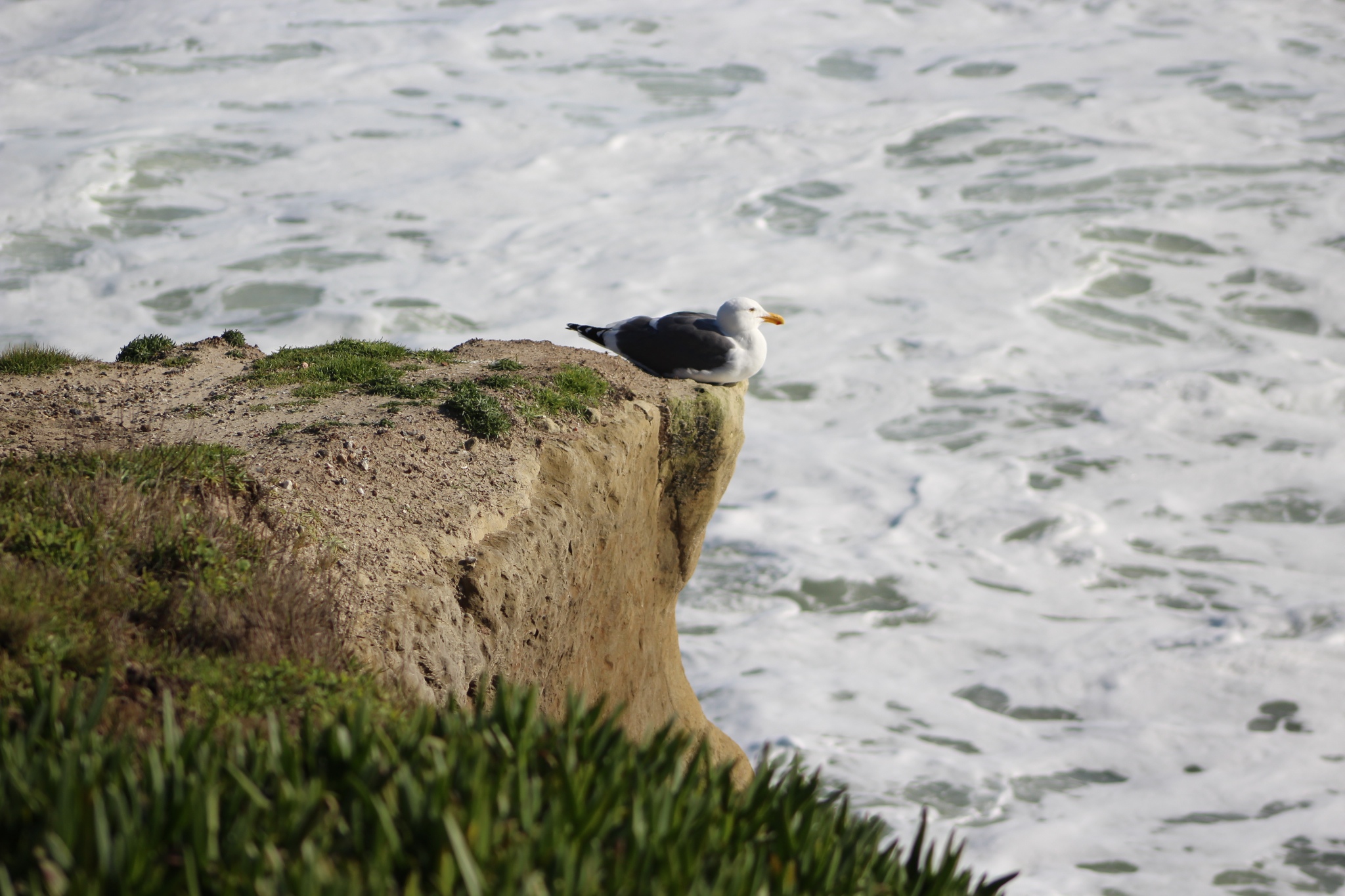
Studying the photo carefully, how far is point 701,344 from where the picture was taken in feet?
27.4

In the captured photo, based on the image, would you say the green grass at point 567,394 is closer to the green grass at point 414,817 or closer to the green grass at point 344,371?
the green grass at point 344,371

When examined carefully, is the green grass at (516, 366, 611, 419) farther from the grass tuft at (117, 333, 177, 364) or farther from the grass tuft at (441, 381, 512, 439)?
the grass tuft at (117, 333, 177, 364)

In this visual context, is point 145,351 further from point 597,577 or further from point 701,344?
point 701,344

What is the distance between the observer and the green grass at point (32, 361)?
309 inches

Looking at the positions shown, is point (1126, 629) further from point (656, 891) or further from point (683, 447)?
point (656, 891)

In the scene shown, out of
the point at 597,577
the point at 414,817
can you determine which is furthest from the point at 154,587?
the point at 597,577

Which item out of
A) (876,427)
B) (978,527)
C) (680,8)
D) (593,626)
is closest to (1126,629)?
(978,527)

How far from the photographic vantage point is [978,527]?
13.8 meters

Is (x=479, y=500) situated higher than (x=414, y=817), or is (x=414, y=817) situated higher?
(x=414, y=817)

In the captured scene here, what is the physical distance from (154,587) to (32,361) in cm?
412

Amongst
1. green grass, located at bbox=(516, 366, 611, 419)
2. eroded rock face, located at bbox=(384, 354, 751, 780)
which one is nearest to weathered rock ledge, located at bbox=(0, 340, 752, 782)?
eroded rock face, located at bbox=(384, 354, 751, 780)

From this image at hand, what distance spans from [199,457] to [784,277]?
15271 mm

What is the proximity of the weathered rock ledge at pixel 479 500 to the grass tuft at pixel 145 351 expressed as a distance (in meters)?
0.24

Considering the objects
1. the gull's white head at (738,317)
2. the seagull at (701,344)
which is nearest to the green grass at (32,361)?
the seagull at (701,344)
